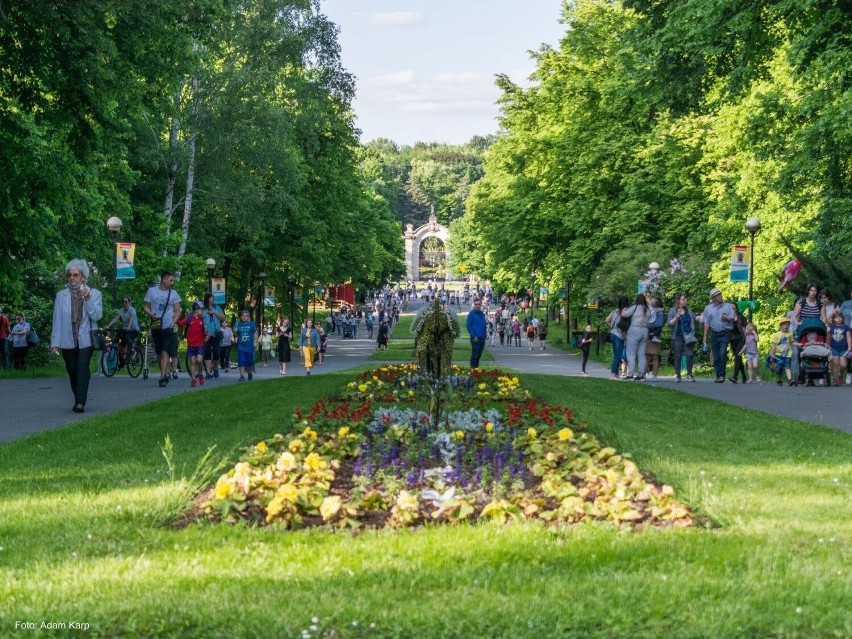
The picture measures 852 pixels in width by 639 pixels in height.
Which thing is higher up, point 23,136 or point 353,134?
point 353,134

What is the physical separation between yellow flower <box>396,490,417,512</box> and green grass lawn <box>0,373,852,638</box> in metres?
0.22

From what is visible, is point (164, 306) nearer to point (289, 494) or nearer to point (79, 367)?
point (79, 367)

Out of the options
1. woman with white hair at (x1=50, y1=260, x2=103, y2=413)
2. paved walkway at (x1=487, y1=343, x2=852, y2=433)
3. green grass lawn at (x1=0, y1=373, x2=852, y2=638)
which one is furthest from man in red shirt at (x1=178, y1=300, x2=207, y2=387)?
green grass lawn at (x1=0, y1=373, x2=852, y2=638)

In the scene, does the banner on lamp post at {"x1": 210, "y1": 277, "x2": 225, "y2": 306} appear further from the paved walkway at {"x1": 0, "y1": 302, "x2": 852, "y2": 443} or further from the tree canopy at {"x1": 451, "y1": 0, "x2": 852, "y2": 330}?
the paved walkway at {"x1": 0, "y1": 302, "x2": 852, "y2": 443}

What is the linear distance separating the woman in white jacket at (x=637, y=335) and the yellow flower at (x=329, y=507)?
1526cm

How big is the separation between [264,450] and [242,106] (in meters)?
30.8

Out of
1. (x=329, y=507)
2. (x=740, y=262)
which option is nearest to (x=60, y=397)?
(x=329, y=507)

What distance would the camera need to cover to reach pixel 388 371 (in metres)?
18.9

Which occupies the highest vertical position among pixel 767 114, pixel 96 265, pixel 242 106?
pixel 242 106

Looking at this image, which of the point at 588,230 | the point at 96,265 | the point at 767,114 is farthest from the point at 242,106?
the point at 767,114

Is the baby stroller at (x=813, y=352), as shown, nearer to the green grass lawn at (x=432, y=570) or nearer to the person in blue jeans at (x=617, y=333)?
the person in blue jeans at (x=617, y=333)

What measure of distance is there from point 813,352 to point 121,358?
14.2 metres

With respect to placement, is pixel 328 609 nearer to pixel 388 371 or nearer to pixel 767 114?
pixel 388 371

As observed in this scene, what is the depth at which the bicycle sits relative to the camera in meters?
24.1
